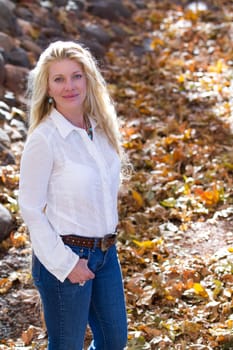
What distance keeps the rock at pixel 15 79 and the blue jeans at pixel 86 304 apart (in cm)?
494

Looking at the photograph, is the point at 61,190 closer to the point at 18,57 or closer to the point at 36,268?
the point at 36,268

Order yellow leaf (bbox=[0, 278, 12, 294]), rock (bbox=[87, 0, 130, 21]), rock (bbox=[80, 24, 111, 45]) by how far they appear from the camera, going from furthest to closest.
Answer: rock (bbox=[87, 0, 130, 21]), rock (bbox=[80, 24, 111, 45]), yellow leaf (bbox=[0, 278, 12, 294])

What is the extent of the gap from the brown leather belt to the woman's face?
64 centimetres

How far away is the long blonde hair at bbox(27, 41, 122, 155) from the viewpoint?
3.21 metres

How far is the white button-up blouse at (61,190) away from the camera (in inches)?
119

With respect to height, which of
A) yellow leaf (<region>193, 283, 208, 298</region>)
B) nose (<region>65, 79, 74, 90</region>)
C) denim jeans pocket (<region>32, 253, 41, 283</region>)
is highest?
nose (<region>65, 79, 74, 90</region>)

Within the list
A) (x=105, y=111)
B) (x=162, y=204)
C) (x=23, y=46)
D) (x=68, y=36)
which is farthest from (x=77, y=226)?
(x=68, y=36)

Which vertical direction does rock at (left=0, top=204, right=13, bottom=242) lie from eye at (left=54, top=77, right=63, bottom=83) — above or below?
below

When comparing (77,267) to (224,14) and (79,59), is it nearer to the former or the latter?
(79,59)

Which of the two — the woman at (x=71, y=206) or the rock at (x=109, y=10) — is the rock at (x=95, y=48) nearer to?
the rock at (x=109, y=10)

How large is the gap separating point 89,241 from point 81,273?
6.6 inches

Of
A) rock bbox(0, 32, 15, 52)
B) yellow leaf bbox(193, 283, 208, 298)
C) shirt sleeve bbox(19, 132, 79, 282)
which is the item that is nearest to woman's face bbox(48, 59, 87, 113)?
shirt sleeve bbox(19, 132, 79, 282)

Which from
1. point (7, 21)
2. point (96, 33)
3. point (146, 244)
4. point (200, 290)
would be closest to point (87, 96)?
point (200, 290)

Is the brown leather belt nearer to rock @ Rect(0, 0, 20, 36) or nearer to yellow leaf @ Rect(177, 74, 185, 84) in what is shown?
yellow leaf @ Rect(177, 74, 185, 84)
